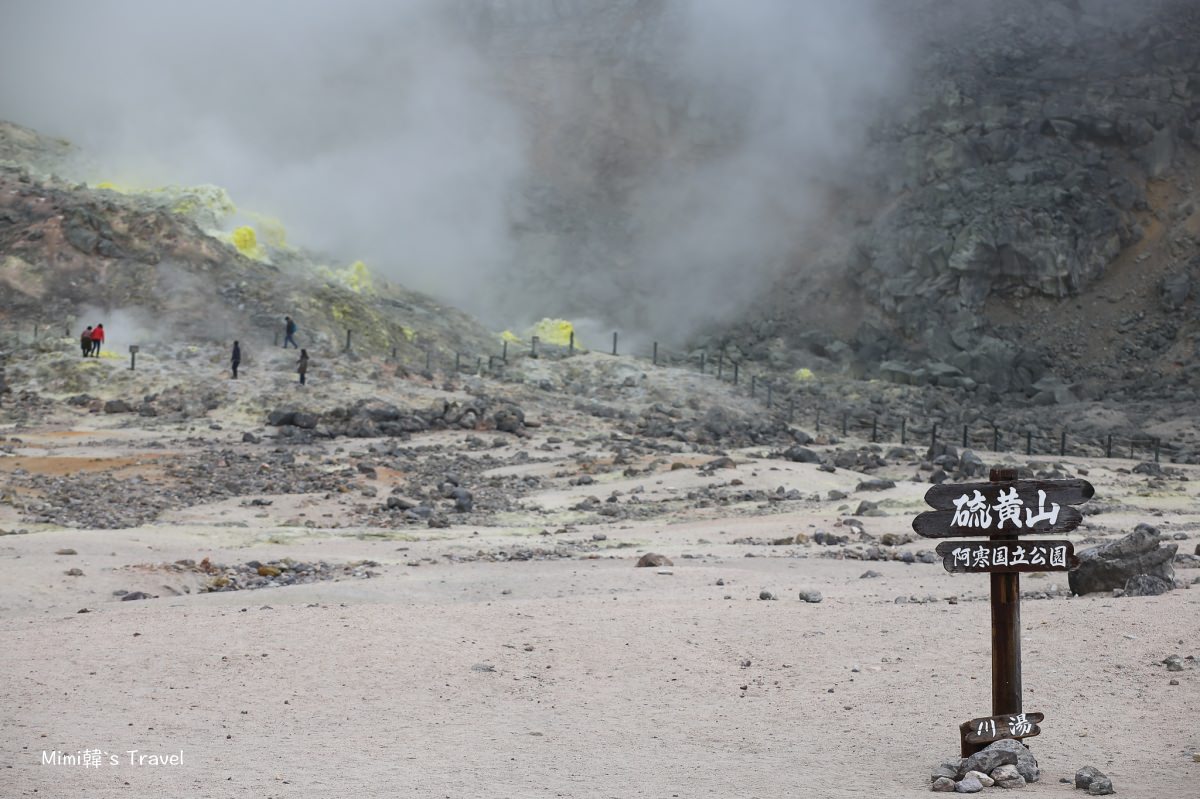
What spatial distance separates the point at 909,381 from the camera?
4503 centimetres

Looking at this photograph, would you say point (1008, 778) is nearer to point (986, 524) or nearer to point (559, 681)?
point (986, 524)

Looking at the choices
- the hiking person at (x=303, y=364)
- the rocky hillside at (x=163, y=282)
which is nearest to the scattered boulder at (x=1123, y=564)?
the hiking person at (x=303, y=364)

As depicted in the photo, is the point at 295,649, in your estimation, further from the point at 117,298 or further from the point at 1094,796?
the point at 117,298

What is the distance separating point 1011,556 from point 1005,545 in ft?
0.21

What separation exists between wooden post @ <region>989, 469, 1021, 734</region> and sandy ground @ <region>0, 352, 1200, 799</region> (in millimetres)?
407

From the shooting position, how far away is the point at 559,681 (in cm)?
941

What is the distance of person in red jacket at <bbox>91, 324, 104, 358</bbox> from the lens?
109ft

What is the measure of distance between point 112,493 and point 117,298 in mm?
18871

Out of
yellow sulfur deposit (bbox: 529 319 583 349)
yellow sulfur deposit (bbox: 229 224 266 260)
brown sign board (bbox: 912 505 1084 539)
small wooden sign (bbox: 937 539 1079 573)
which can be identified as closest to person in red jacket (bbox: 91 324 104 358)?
yellow sulfur deposit (bbox: 229 224 266 260)

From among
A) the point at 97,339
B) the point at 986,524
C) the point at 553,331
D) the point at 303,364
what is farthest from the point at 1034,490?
the point at 553,331

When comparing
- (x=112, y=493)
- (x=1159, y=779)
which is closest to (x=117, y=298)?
(x=112, y=493)

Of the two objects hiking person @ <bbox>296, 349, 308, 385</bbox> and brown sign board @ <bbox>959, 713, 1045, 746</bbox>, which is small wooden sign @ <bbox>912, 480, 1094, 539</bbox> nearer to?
brown sign board @ <bbox>959, 713, 1045, 746</bbox>

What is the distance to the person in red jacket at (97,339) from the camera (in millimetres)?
33156

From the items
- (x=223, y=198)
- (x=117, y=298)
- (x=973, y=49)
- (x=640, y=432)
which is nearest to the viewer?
(x=640, y=432)
